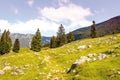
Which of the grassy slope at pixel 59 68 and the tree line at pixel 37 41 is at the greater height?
the tree line at pixel 37 41

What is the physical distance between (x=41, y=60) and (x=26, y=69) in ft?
24.8

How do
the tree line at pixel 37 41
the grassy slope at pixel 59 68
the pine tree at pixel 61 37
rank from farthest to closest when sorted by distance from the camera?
the pine tree at pixel 61 37
the tree line at pixel 37 41
the grassy slope at pixel 59 68

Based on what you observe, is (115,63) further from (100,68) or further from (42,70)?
(42,70)

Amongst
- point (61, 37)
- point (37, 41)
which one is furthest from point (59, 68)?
point (61, 37)

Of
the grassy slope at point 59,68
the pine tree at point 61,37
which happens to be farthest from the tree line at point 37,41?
the grassy slope at point 59,68

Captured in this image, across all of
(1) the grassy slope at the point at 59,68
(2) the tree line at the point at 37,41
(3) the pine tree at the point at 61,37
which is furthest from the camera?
(3) the pine tree at the point at 61,37

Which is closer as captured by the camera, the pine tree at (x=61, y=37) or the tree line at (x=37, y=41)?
the tree line at (x=37, y=41)

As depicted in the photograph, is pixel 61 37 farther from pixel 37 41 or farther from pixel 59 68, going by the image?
pixel 59 68

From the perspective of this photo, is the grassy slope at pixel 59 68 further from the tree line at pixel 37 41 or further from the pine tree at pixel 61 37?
the pine tree at pixel 61 37

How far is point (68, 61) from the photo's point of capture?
57.9m

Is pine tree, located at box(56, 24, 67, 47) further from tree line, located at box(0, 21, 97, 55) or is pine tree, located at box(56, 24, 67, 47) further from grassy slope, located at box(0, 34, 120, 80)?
grassy slope, located at box(0, 34, 120, 80)

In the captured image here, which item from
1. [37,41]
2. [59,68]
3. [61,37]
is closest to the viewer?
[59,68]

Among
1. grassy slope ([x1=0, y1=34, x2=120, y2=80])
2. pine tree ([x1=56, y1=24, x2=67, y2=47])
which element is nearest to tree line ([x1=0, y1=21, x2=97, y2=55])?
pine tree ([x1=56, y1=24, x2=67, y2=47])

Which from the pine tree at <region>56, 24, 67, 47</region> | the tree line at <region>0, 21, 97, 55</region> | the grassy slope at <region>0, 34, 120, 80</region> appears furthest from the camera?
the pine tree at <region>56, 24, 67, 47</region>
